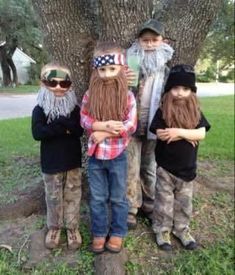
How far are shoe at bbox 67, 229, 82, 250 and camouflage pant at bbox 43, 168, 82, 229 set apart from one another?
6 centimetres

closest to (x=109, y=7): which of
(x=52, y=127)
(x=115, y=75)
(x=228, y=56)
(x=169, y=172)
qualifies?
(x=115, y=75)

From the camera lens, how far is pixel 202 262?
3568mm

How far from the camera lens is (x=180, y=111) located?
336cm

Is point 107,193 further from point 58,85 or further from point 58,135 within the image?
point 58,85

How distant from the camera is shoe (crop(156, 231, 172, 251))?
3623mm

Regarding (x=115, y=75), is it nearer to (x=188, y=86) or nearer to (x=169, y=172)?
(x=188, y=86)

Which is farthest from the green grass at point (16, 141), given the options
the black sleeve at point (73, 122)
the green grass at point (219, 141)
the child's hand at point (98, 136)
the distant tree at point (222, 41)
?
the distant tree at point (222, 41)

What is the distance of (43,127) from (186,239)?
1.50 meters

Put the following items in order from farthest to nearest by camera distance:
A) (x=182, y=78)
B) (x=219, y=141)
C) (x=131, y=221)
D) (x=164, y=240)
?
(x=219, y=141) < (x=131, y=221) < (x=164, y=240) < (x=182, y=78)

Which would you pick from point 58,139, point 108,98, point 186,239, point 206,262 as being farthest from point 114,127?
point 206,262

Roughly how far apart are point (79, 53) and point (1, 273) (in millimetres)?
1942

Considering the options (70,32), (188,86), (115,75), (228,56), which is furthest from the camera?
(228,56)

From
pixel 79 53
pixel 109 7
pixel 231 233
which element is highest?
pixel 109 7

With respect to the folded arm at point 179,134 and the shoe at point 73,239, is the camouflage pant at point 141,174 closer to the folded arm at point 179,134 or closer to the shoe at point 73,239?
the folded arm at point 179,134
